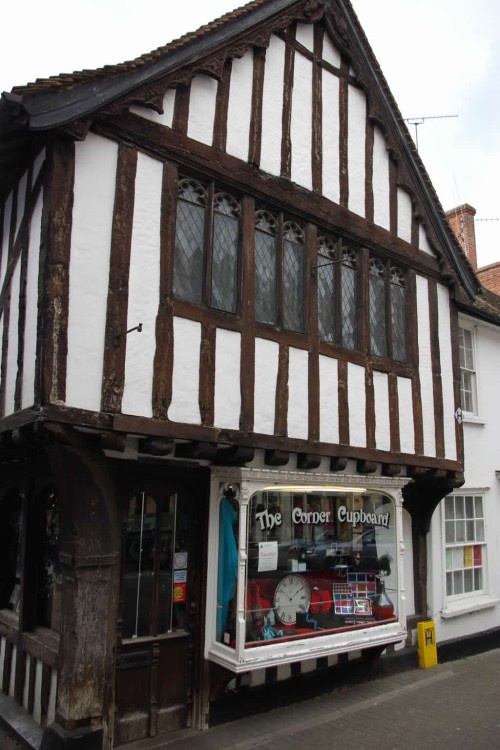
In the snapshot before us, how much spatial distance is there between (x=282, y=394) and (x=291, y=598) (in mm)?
2272

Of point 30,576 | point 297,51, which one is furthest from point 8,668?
point 297,51

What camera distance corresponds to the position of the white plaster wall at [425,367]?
806 cm

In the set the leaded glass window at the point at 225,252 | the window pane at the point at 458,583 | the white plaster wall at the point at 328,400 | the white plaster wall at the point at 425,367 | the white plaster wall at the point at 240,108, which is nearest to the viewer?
the leaded glass window at the point at 225,252

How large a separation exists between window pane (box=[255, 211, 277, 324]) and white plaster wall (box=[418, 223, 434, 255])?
280 cm

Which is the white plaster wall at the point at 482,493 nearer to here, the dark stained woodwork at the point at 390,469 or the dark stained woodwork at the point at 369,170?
the dark stained woodwork at the point at 390,469

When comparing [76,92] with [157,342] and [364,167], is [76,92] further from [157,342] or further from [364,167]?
[364,167]

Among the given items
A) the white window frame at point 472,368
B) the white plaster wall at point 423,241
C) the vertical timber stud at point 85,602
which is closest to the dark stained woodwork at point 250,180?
the white plaster wall at point 423,241

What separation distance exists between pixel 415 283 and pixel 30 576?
19.7ft

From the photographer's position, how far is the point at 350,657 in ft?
24.5

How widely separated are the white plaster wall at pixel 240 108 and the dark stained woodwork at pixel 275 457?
10.2 ft

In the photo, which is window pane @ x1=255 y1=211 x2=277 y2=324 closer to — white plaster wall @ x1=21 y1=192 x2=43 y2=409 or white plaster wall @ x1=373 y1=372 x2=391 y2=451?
white plaster wall @ x1=373 y1=372 x2=391 y2=451

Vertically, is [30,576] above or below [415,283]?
below

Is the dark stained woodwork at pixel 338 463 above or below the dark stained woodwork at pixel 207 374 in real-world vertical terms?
below

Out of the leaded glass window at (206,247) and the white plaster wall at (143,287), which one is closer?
the white plaster wall at (143,287)
